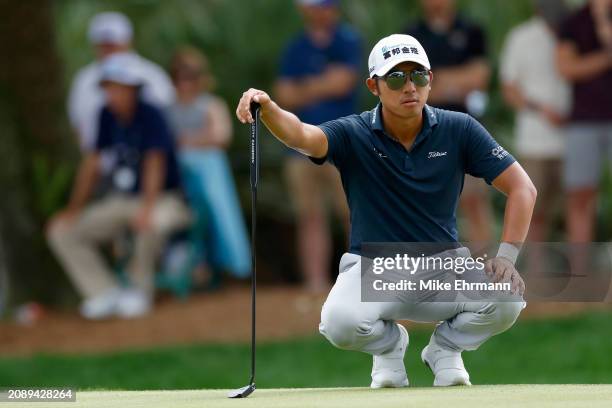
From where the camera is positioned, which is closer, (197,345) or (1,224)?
(197,345)

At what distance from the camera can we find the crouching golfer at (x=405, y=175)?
286 inches

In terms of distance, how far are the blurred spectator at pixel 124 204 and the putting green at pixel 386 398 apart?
5.40 m

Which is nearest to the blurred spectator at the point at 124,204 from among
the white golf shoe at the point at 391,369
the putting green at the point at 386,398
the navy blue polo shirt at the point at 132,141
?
the navy blue polo shirt at the point at 132,141

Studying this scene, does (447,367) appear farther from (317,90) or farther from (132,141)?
(132,141)

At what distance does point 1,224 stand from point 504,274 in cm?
772

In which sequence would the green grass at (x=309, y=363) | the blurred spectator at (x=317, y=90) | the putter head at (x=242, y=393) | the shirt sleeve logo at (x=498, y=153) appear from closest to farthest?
the putter head at (x=242, y=393), the shirt sleeve logo at (x=498, y=153), the green grass at (x=309, y=363), the blurred spectator at (x=317, y=90)

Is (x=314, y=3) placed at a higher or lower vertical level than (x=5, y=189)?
higher

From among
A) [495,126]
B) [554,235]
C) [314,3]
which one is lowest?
[554,235]

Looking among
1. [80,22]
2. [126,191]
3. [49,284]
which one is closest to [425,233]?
[126,191]

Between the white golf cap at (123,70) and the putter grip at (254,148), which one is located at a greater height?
the white golf cap at (123,70)

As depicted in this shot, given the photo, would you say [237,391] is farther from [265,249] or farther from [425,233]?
[265,249]

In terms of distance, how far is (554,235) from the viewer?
14.5m

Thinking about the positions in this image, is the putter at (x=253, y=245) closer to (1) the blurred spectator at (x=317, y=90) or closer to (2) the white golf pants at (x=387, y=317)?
(2) the white golf pants at (x=387, y=317)

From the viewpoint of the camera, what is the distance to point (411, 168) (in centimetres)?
735
